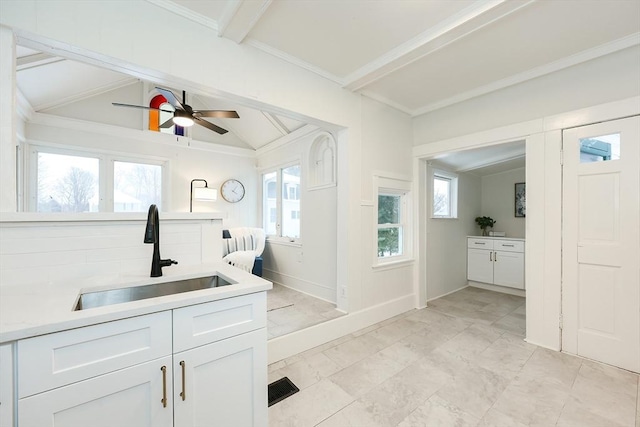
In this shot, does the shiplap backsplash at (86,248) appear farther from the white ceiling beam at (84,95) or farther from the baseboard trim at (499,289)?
the baseboard trim at (499,289)

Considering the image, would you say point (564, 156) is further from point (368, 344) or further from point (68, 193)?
point (68, 193)

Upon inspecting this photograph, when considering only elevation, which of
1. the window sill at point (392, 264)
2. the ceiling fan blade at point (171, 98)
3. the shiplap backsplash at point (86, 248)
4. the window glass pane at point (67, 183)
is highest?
the ceiling fan blade at point (171, 98)

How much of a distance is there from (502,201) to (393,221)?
114 inches

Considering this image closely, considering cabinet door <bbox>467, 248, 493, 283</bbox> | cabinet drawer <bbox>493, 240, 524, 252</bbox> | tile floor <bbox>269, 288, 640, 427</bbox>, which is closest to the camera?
tile floor <bbox>269, 288, 640, 427</bbox>

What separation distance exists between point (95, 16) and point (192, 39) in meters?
0.55

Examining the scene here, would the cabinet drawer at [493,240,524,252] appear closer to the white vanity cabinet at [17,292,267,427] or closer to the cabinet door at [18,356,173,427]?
the white vanity cabinet at [17,292,267,427]

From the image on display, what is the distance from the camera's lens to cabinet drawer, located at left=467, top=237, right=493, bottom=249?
4532mm

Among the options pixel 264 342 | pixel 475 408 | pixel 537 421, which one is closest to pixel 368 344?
pixel 475 408

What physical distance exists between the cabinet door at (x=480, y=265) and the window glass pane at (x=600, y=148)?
96.1 inches

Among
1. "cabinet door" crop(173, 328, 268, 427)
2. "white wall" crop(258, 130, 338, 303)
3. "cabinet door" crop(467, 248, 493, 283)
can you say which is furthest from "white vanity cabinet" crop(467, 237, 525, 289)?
"cabinet door" crop(173, 328, 268, 427)

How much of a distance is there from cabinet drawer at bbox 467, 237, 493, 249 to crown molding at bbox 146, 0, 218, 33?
192 inches

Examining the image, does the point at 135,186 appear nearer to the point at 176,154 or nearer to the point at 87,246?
the point at 176,154

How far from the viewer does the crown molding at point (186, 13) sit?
1.79 m

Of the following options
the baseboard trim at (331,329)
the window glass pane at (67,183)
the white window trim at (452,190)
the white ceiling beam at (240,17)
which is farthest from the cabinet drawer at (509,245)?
the window glass pane at (67,183)
